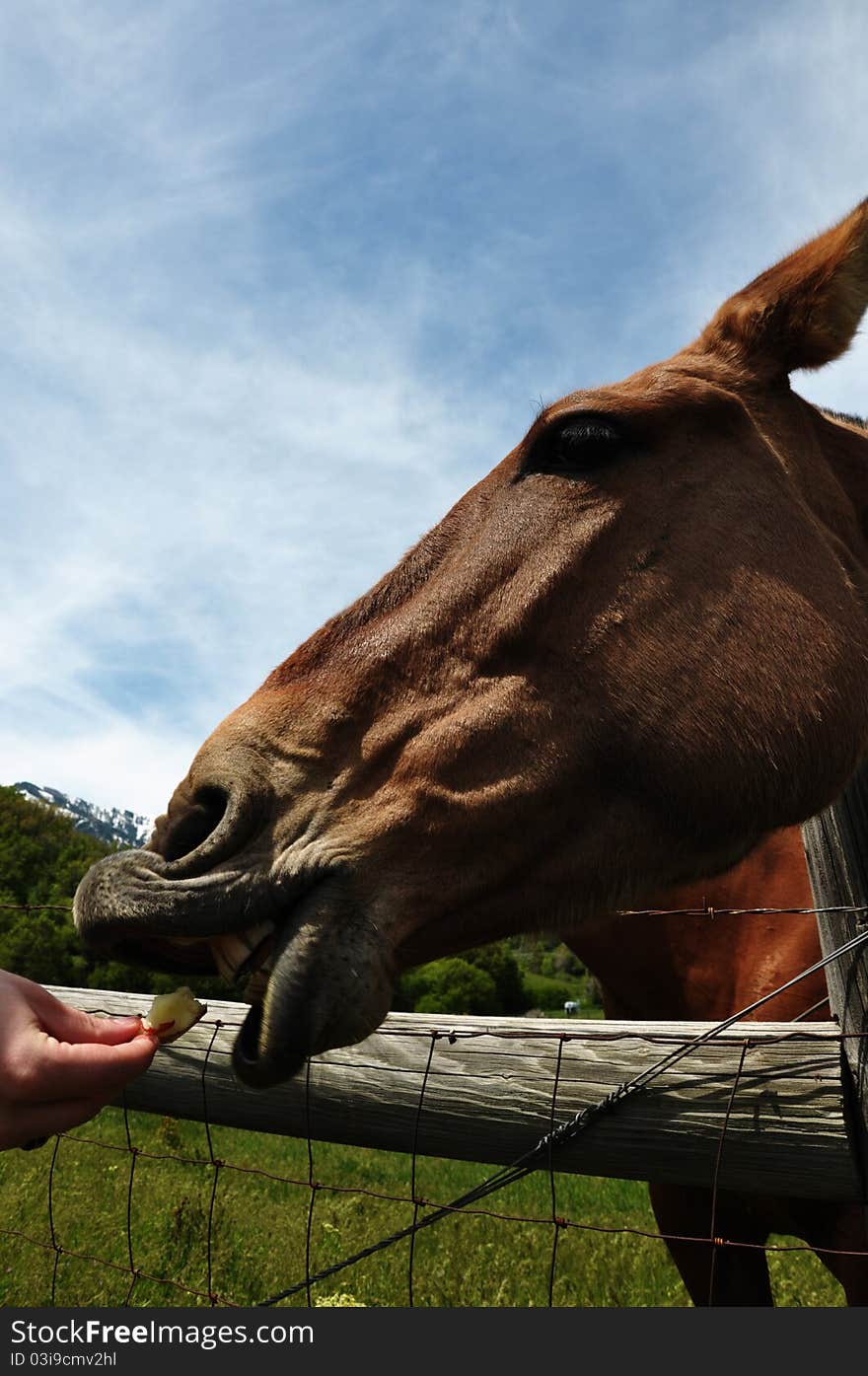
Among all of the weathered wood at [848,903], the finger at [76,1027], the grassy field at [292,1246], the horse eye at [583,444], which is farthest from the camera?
the grassy field at [292,1246]

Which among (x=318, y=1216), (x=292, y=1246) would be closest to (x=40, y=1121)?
(x=292, y=1246)

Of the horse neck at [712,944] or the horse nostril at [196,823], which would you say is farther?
the horse neck at [712,944]

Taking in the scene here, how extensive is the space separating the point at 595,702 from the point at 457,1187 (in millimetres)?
7878

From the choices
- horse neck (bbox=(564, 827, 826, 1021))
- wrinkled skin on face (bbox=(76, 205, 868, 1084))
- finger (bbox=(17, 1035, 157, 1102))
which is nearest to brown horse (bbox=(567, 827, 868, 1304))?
horse neck (bbox=(564, 827, 826, 1021))

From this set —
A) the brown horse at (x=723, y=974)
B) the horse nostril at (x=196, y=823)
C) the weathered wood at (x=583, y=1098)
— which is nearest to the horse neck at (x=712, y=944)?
the brown horse at (x=723, y=974)

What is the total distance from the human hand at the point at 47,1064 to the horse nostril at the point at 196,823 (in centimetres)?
32

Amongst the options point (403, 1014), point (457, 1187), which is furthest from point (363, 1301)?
Answer: point (457, 1187)

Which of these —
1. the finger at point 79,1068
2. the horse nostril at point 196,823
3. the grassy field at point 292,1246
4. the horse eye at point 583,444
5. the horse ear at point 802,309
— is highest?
the horse ear at point 802,309

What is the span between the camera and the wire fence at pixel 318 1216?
211cm

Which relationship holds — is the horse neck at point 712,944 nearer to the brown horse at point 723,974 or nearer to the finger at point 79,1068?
the brown horse at point 723,974

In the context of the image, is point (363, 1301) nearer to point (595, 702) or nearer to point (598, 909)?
point (598, 909)

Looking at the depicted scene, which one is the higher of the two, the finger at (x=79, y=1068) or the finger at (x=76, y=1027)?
the finger at (x=76, y=1027)

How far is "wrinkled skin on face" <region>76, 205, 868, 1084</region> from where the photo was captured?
163 cm

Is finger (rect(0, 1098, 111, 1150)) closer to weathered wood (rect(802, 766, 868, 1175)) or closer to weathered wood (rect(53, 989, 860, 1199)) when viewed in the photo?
weathered wood (rect(53, 989, 860, 1199))
